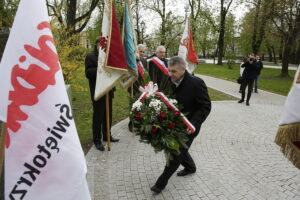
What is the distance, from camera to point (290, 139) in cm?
229

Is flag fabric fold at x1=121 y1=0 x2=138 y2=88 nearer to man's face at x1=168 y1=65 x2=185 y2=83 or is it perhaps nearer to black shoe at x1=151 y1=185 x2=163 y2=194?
man's face at x1=168 y1=65 x2=185 y2=83

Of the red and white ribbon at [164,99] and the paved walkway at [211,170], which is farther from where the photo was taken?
the paved walkway at [211,170]

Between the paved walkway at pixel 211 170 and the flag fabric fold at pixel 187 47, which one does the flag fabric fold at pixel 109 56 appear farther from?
the flag fabric fold at pixel 187 47

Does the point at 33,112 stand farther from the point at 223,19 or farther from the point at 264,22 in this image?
the point at 223,19

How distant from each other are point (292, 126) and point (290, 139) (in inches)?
5.4

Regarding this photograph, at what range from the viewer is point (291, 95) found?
220 centimetres

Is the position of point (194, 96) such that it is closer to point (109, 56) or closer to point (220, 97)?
point (109, 56)

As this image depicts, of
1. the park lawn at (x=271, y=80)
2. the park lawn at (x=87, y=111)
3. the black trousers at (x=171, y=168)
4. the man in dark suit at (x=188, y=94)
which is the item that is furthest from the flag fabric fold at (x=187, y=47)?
the park lawn at (x=271, y=80)

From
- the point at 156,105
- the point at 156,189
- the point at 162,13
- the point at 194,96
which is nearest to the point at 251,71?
the point at 194,96

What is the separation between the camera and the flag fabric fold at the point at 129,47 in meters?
5.42

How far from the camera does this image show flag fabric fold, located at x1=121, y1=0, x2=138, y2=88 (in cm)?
542

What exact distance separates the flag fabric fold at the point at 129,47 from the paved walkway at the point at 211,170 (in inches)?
59.5

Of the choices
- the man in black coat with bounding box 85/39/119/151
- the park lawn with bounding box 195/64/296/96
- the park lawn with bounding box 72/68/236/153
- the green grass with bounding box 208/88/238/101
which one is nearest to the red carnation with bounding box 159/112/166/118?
the park lawn with bounding box 72/68/236/153

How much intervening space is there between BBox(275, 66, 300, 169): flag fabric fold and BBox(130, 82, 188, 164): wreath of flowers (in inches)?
47.6
